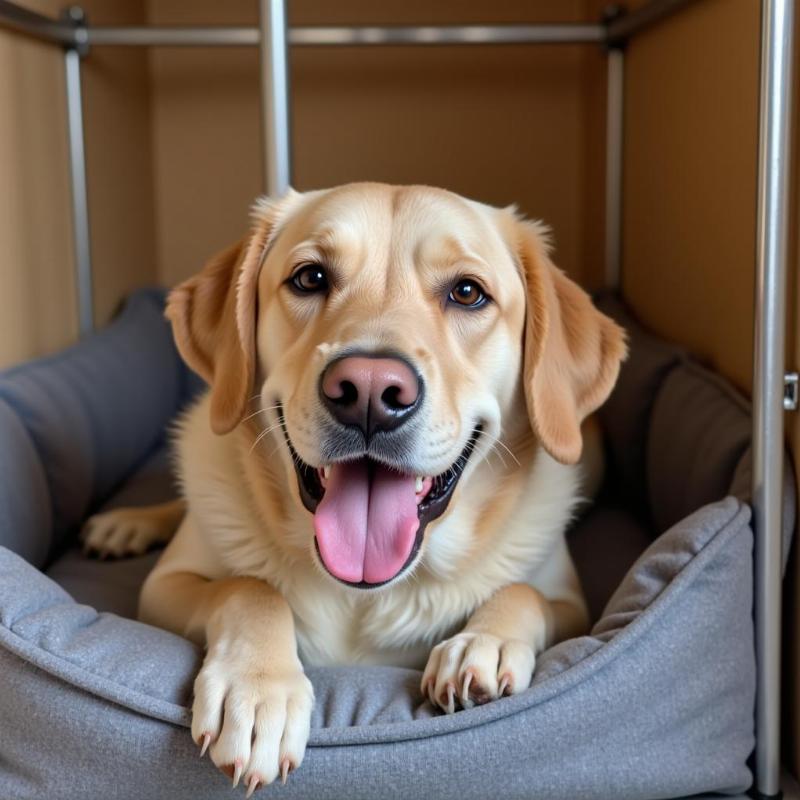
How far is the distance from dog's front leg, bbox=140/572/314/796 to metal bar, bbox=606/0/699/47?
1706mm

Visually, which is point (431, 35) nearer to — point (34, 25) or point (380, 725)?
point (34, 25)

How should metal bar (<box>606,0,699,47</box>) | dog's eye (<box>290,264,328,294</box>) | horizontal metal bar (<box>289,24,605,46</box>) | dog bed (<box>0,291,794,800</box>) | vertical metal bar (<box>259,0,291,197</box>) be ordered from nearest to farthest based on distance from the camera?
1. dog bed (<box>0,291,794,800</box>)
2. dog's eye (<box>290,264,328,294</box>)
3. vertical metal bar (<box>259,0,291,197</box>)
4. metal bar (<box>606,0,699,47</box>)
5. horizontal metal bar (<box>289,24,605,46</box>)

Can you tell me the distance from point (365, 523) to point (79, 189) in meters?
1.85

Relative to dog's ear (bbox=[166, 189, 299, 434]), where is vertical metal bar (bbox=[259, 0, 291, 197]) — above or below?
above

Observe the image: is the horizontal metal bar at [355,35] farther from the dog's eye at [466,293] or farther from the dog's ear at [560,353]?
the dog's eye at [466,293]

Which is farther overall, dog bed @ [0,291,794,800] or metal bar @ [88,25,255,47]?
metal bar @ [88,25,255,47]

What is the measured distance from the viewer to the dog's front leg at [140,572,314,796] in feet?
4.20

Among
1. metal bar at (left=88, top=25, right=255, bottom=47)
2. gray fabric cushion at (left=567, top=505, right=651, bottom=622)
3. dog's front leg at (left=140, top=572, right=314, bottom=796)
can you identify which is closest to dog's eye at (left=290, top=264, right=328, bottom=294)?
dog's front leg at (left=140, top=572, right=314, bottom=796)

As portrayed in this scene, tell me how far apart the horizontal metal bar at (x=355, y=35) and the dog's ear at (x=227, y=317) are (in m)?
1.09

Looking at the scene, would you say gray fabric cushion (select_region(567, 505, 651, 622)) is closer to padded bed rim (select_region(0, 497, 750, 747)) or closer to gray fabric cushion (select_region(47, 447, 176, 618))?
padded bed rim (select_region(0, 497, 750, 747))

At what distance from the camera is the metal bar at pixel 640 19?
2.50m

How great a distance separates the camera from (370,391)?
4.38 ft

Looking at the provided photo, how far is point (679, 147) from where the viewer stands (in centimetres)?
255

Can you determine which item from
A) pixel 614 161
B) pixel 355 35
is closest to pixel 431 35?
pixel 355 35
